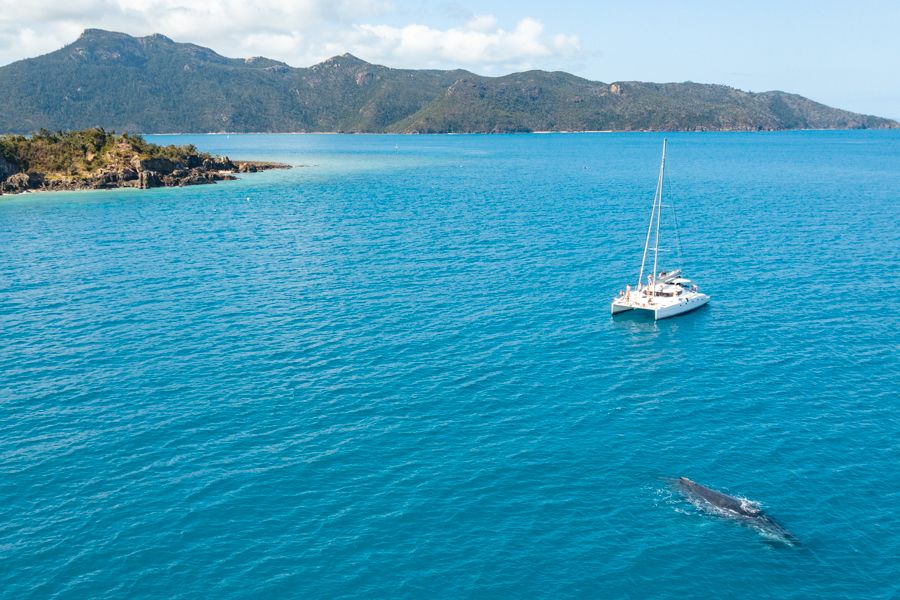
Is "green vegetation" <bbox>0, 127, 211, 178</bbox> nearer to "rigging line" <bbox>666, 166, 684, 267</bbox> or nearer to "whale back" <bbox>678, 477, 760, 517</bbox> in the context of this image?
"rigging line" <bbox>666, 166, 684, 267</bbox>

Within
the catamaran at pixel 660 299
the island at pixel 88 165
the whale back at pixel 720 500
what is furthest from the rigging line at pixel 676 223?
the island at pixel 88 165

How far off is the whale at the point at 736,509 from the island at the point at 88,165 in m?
172

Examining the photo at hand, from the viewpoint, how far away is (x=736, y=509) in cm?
3669

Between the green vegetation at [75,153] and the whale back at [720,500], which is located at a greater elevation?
the green vegetation at [75,153]

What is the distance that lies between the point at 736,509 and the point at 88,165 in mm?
191156

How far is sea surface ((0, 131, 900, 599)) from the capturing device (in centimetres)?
3294

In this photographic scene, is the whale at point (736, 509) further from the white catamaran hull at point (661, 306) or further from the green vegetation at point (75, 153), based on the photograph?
the green vegetation at point (75, 153)

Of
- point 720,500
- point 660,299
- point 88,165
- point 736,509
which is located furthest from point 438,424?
point 88,165

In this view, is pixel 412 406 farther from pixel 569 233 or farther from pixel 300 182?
pixel 300 182

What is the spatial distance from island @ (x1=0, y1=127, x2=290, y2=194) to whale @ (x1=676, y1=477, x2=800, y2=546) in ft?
565

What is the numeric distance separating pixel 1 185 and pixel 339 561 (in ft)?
566

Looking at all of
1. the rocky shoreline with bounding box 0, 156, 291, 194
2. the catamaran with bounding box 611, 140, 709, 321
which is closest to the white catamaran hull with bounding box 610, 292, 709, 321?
the catamaran with bounding box 611, 140, 709, 321

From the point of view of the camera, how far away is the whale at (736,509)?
115 ft

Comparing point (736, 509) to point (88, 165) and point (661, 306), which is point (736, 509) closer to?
point (661, 306)
